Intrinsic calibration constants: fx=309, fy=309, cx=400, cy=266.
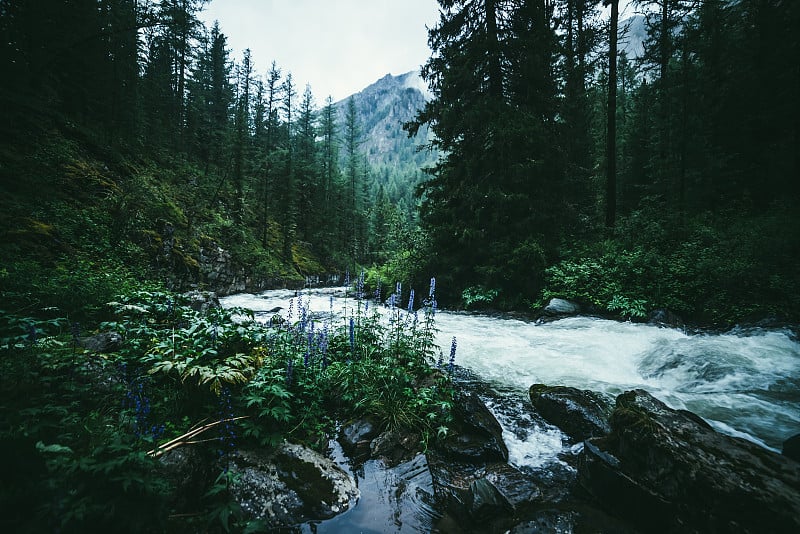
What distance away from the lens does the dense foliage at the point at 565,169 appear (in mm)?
10579

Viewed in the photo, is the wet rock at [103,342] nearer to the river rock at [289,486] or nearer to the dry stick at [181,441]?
the dry stick at [181,441]

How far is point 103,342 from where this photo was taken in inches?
167

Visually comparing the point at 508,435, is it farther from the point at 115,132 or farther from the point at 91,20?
the point at 115,132

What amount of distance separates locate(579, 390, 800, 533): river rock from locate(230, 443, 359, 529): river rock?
2564 mm

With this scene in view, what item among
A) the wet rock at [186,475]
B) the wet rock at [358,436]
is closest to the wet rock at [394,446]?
the wet rock at [358,436]

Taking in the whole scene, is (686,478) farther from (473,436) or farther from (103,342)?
(103,342)

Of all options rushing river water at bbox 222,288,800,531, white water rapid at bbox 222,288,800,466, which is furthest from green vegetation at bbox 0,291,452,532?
white water rapid at bbox 222,288,800,466

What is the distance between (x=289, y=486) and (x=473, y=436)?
7.25 feet

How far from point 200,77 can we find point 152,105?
13.2 m

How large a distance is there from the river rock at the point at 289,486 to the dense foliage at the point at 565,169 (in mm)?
10145

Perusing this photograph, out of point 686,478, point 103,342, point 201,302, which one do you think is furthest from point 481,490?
point 201,302

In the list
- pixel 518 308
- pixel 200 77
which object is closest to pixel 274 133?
pixel 200 77

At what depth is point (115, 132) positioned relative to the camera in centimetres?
1859

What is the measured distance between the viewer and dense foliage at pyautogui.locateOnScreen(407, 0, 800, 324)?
10.6 m
